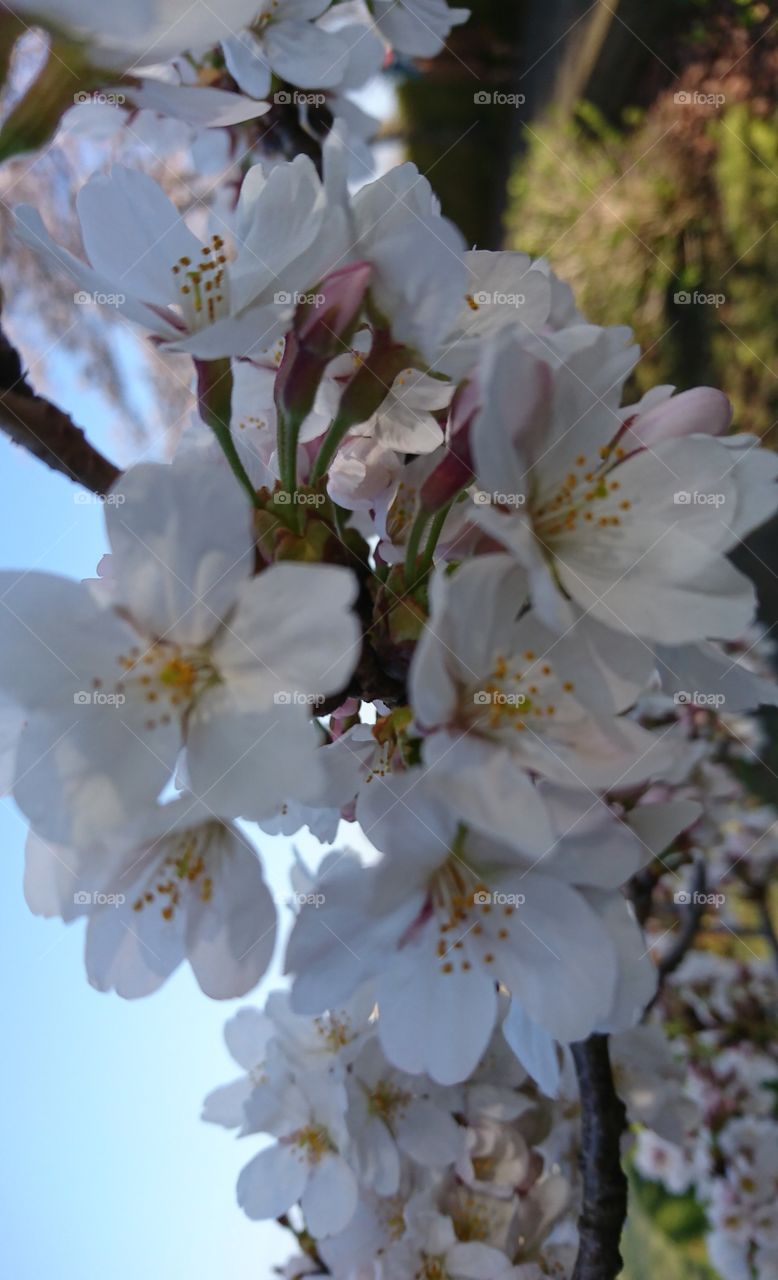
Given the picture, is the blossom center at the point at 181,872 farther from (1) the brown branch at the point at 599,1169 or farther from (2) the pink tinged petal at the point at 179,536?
(1) the brown branch at the point at 599,1169

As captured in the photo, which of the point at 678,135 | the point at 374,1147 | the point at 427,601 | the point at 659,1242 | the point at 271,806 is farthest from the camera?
the point at 678,135

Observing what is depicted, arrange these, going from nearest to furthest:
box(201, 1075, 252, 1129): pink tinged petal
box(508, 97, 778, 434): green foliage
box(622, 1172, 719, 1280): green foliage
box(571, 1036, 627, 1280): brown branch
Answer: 1. box(571, 1036, 627, 1280): brown branch
2. box(201, 1075, 252, 1129): pink tinged petal
3. box(622, 1172, 719, 1280): green foliage
4. box(508, 97, 778, 434): green foliage

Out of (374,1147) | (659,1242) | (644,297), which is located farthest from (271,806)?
(644,297)

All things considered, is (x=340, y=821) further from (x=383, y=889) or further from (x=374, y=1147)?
(x=374, y=1147)

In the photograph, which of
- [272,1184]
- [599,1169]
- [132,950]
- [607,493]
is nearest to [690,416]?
[607,493]

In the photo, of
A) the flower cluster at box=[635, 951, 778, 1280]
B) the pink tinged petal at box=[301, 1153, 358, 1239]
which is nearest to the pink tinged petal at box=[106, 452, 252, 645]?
the pink tinged petal at box=[301, 1153, 358, 1239]

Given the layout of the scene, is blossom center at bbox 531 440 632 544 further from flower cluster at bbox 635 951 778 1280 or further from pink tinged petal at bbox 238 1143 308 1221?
flower cluster at bbox 635 951 778 1280
